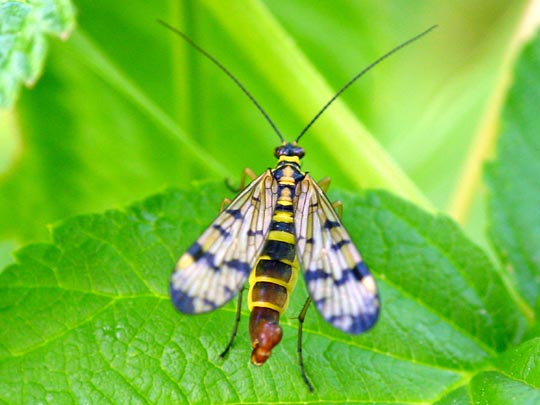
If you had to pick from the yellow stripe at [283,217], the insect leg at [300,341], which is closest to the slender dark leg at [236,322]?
the insect leg at [300,341]

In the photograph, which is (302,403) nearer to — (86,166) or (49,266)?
(49,266)

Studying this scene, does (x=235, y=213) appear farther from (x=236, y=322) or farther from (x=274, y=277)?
(x=236, y=322)

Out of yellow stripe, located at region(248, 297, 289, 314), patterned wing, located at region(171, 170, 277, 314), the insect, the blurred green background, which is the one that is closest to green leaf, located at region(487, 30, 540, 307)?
the blurred green background

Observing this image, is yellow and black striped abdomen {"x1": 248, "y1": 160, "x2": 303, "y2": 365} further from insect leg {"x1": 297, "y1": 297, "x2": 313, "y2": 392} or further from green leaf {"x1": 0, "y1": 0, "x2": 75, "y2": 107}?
green leaf {"x1": 0, "y1": 0, "x2": 75, "y2": 107}

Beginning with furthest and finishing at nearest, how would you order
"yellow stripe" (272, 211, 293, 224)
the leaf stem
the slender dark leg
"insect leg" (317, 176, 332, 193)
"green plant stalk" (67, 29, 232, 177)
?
1. the leaf stem
2. "green plant stalk" (67, 29, 232, 177)
3. "insect leg" (317, 176, 332, 193)
4. "yellow stripe" (272, 211, 293, 224)
5. the slender dark leg

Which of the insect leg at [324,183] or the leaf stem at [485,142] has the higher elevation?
the leaf stem at [485,142]

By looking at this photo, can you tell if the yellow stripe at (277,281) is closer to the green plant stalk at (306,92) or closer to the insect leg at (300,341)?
the insect leg at (300,341)
